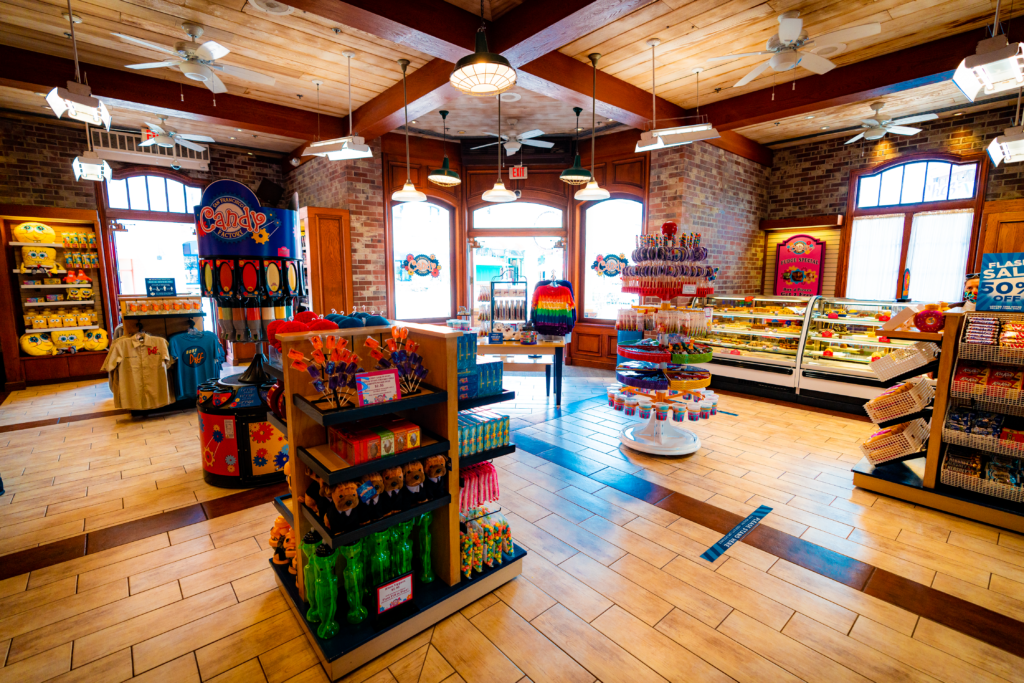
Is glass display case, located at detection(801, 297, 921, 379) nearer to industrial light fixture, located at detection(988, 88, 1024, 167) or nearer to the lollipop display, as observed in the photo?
industrial light fixture, located at detection(988, 88, 1024, 167)

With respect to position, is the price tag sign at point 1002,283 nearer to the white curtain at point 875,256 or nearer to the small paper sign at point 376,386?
the small paper sign at point 376,386

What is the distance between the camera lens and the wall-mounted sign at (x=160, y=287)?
220 inches

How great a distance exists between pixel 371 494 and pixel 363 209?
20.5 feet

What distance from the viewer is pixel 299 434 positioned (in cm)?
208

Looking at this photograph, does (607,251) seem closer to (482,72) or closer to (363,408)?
(482,72)

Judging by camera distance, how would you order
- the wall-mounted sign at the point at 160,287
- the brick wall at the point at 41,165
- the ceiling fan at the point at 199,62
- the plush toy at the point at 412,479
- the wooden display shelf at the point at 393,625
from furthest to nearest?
the brick wall at the point at 41,165 → the wall-mounted sign at the point at 160,287 → the ceiling fan at the point at 199,62 → the plush toy at the point at 412,479 → the wooden display shelf at the point at 393,625

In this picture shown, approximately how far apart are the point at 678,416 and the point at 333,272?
553 cm

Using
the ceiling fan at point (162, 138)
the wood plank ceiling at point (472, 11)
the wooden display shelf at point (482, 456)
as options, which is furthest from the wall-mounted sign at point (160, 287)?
the wooden display shelf at point (482, 456)

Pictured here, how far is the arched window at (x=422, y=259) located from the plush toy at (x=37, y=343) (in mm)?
5311

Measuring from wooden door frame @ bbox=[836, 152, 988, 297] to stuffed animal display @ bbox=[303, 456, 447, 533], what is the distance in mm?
7853

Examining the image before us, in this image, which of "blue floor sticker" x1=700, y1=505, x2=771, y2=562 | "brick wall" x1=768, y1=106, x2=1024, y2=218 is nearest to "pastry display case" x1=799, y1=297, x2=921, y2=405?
"brick wall" x1=768, y1=106, x2=1024, y2=218

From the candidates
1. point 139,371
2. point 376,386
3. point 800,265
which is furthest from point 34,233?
point 800,265

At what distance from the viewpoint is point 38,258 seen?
680 cm

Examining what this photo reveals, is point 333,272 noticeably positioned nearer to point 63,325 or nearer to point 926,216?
point 63,325
